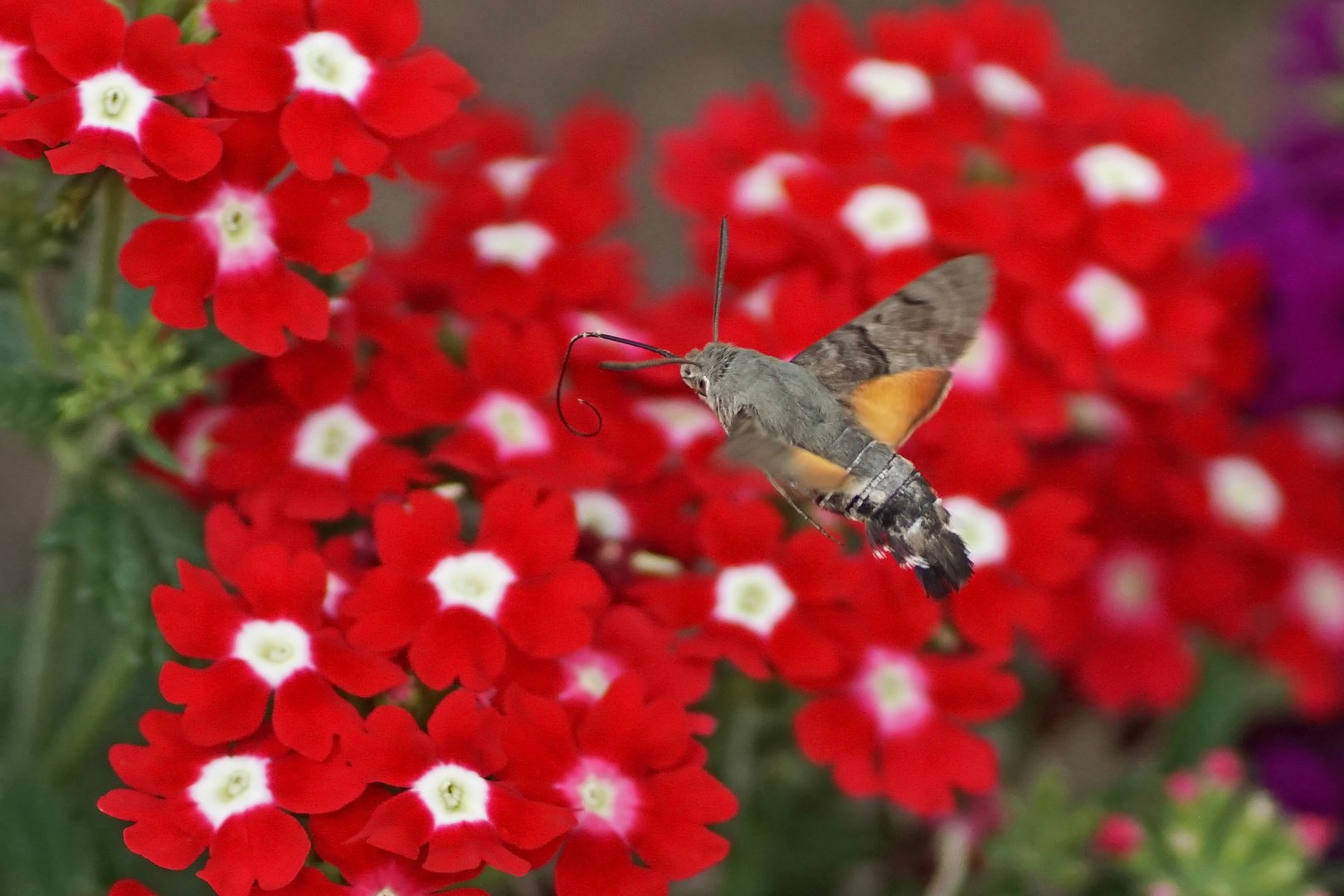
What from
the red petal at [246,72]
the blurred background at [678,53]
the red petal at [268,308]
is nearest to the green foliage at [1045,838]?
the red petal at [268,308]

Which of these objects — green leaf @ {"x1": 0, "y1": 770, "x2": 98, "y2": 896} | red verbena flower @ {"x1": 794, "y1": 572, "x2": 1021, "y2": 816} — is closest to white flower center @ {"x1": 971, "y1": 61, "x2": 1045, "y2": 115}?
red verbena flower @ {"x1": 794, "y1": 572, "x2": 1021, "y2": 816}

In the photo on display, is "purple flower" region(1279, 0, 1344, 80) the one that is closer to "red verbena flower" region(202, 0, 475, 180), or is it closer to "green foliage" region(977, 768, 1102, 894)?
"green foliage" region(977, 768, 1102, 894)

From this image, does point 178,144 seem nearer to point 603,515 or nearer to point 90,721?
point 603,515

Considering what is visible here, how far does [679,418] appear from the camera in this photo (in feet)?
3.91

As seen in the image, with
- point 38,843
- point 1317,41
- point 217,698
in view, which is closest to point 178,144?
point 217,698

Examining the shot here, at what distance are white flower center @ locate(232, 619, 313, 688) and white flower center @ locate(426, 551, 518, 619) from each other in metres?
0.10

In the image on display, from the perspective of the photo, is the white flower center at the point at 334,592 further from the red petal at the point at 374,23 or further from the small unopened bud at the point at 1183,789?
the small unopened bud at the point at 1183,789

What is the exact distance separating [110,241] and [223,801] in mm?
431

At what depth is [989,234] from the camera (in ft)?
4.09

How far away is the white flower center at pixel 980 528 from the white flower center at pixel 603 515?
0.26 metres

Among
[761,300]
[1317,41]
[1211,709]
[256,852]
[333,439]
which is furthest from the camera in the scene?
[1317,41]

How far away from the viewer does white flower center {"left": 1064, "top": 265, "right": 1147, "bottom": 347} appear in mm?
1288

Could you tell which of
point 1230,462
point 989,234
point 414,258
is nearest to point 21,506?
point 414,258

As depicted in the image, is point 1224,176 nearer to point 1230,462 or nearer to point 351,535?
point 1230,462
